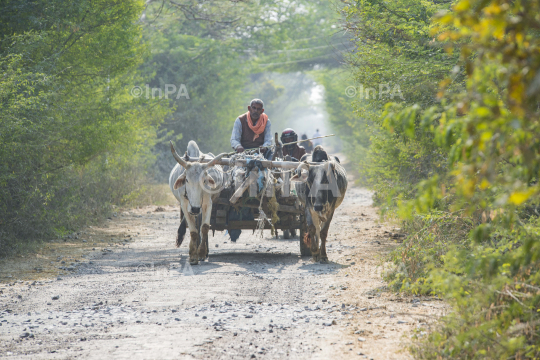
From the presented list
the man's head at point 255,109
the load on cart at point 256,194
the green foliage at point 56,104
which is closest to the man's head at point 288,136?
the man's head at point 255,109

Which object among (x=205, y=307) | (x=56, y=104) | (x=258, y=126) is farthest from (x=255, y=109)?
(x=205, y=307)

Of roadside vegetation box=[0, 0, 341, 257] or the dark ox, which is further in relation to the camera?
roadside vegetation box=[0, 0, 341, 257]

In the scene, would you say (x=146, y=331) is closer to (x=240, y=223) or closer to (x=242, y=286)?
(x=242, y=286)

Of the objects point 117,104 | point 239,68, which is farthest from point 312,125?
point 117,104

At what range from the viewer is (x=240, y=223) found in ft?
25.5

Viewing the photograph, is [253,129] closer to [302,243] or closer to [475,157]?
[302,243]

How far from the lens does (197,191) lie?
6.96 m

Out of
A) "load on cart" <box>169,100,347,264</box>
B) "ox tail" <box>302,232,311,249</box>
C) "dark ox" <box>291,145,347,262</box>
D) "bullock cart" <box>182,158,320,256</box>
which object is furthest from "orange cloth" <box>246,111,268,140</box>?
"ox tail" <box>302,232,311,249</box>

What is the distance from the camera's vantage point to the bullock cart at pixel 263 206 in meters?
7.35

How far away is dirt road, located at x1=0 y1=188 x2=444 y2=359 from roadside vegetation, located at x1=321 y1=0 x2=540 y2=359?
53 cm

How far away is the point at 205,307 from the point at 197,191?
7.00 feet

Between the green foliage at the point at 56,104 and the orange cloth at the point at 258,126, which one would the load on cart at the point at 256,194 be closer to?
the orange cloth at the point at 258,126

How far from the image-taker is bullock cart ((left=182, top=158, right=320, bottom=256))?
7352 mm

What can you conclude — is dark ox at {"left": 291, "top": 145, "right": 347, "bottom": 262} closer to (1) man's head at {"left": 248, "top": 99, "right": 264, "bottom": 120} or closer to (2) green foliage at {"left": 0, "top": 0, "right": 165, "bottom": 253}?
(1) man's head at {"left": 248, "top": 99, "right": 264, "bottom": 120}
